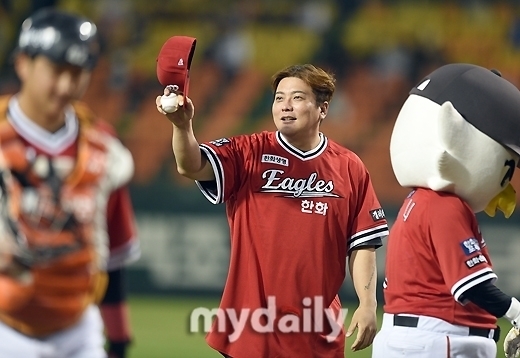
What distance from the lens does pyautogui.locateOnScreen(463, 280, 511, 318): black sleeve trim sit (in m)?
3.93

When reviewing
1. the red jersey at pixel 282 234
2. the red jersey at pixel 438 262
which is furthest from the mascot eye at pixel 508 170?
the red jersey at pixel 282 234

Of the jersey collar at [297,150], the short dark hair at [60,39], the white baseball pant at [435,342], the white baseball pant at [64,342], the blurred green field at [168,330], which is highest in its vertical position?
the short dark hair at [60,39]

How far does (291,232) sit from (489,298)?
0.89 metres

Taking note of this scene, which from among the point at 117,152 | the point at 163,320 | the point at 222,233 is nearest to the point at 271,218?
the point at 117,152

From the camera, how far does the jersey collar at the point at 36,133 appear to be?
290 cm

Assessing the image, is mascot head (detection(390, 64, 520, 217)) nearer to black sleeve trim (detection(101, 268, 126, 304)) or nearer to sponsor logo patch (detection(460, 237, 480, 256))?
sponsor logo patch (detection(460, 237, 480, 256))

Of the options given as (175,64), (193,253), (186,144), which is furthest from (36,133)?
(193,253)

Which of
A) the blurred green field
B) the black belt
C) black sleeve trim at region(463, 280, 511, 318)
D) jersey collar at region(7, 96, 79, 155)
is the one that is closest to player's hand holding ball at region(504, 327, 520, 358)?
the black belt

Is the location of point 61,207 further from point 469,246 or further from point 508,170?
point 508,170

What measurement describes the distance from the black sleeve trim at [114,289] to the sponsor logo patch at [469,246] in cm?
156

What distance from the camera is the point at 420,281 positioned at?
4082 mm

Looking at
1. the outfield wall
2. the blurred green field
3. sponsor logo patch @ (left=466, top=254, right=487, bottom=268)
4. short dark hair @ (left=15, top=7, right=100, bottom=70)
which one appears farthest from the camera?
the outfield wall

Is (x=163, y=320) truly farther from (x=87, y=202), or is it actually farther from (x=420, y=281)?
(x=87, y=202)

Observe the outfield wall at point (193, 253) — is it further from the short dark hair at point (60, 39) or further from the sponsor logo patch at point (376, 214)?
the short dark hair at point (60, 39)
